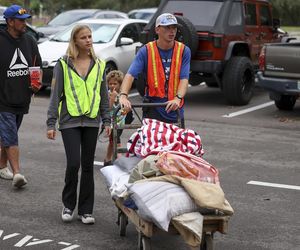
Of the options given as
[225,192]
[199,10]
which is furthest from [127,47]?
[225,192]

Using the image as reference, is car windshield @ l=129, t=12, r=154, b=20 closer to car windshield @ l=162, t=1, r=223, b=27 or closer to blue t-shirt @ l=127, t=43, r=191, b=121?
car windshield @ l=162, t=1, r=223, b=27

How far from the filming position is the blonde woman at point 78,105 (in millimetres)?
5703

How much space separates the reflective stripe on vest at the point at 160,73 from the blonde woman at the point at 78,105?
0.46 meters

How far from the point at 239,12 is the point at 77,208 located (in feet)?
27.9

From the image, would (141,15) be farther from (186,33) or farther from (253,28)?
(186,33)

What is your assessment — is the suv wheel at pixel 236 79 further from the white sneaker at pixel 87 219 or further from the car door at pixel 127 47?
the white sneaker at pixel 87 219

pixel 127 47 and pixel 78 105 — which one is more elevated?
Result: pixel 78 105

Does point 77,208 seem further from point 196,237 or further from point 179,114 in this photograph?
point 196,237

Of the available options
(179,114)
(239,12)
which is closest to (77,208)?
(179,114)

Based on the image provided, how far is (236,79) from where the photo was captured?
42.9 ft

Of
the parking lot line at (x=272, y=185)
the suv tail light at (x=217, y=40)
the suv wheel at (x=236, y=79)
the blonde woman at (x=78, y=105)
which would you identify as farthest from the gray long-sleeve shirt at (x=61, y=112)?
the suv wheel at (x=236, y=79)

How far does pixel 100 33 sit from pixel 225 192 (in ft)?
28.9

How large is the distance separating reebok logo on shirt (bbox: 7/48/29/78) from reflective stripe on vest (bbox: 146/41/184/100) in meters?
1.78

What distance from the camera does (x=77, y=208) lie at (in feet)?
20.2
